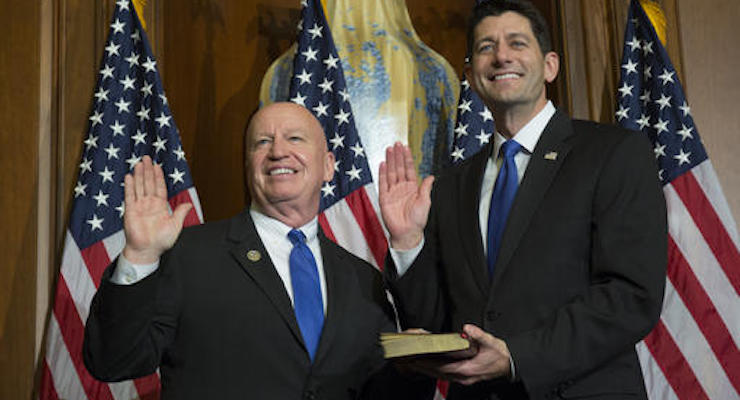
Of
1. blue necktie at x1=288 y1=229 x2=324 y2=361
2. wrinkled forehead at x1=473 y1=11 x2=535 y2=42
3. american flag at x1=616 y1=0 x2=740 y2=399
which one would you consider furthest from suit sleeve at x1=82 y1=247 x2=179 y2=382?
american flag at x1=616 y1=0 x2=740 y2=399

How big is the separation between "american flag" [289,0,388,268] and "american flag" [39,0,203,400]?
566mm

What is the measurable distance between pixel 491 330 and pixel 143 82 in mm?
2148

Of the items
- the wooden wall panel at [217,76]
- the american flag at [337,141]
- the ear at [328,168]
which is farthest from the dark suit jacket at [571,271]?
the wooden wall panel at [217,76]

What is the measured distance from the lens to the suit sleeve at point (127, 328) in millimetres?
1869

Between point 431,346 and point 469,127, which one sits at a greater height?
point 469,127

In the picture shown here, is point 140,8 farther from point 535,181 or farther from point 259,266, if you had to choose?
point 535,181

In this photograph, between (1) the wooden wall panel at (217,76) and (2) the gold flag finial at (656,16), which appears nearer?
(2) the gold flag finial at (656,16)

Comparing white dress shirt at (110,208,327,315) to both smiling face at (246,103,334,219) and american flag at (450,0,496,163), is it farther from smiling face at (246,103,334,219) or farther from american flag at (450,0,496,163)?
american flag at (450,0,496,163)

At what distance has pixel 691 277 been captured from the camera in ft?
10.1

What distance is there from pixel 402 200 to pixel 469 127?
54.5 inches

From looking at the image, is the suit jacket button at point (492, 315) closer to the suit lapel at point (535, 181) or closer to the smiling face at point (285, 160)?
the suit lapel at point (535, 181)

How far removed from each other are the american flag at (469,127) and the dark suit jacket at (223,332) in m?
1.38

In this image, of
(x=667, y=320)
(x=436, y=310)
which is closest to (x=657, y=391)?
(x=667, y=320)

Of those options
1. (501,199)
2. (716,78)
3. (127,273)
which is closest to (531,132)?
(501,199)
